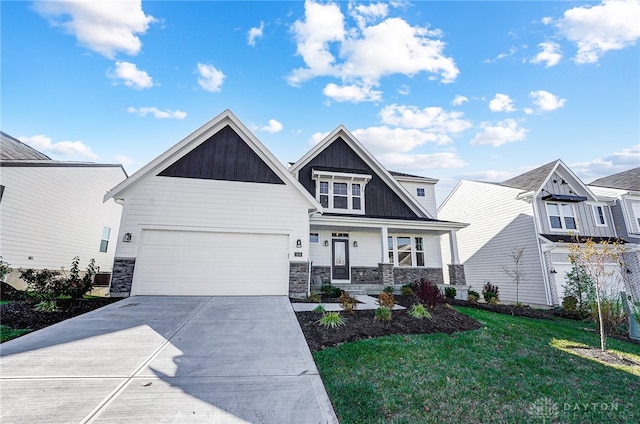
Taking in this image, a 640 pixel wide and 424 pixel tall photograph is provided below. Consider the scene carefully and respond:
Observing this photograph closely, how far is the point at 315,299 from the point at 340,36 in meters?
10.5

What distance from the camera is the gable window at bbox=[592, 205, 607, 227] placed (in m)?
16.3

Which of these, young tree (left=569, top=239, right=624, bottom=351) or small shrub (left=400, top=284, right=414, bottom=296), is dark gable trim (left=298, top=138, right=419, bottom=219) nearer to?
small shrub (left=400, top=284, right=414, bottom=296)

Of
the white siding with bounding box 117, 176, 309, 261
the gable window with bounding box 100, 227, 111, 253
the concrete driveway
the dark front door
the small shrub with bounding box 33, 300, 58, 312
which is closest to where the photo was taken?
the concrete driveway

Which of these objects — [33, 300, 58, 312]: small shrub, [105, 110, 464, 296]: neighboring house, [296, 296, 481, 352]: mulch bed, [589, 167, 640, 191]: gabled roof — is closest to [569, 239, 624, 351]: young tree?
[296, 296, 481, 352]: mulch bed

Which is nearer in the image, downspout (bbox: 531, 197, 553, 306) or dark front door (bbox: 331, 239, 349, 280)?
dark front door (bbox: 331, 239, 349, 280)

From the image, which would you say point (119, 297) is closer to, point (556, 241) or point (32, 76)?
point (32, 76)

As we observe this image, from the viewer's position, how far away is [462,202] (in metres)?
19.9

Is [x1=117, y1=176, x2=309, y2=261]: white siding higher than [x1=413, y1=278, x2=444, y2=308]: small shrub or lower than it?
higher

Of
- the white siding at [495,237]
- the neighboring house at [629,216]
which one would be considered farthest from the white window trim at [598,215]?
the white siding at [495,237]

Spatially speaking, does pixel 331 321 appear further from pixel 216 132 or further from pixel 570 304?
pixel 570 304

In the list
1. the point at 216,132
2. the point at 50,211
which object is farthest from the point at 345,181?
the point at 50,211

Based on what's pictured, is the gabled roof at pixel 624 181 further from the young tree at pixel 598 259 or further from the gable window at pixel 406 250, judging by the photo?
the young tree at pixel 598 259

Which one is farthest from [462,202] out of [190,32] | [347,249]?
[190,32]

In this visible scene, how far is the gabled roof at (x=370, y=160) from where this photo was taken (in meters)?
14.7
